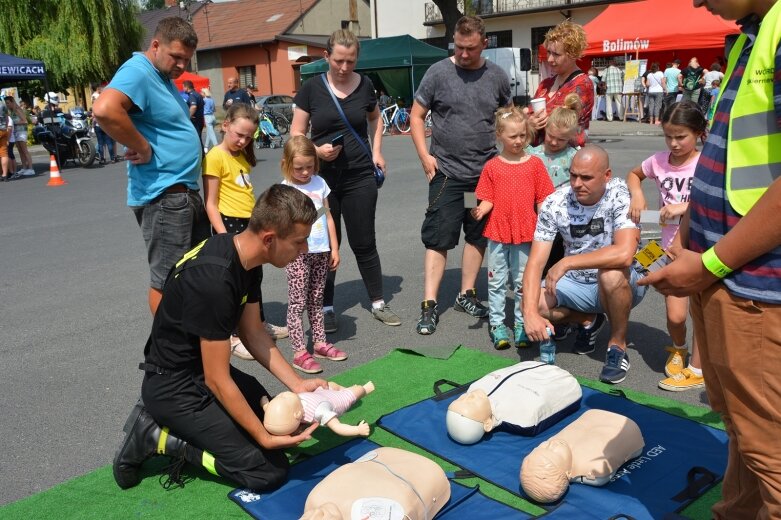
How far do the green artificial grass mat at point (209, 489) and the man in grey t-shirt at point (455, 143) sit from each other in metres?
1.03

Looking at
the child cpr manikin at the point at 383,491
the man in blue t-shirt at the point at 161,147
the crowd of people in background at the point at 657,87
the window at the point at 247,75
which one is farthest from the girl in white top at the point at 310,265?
the window at the point at 247,75

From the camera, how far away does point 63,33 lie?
23312 millimetres

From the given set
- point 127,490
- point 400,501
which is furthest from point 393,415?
point 127,490

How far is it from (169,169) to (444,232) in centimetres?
202

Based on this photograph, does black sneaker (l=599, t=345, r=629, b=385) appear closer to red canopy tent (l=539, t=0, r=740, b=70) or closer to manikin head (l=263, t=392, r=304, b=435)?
manikin head (l=263, t=392, r=304, b=435)

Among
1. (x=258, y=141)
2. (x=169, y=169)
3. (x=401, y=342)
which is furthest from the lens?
(x=258, y=141)

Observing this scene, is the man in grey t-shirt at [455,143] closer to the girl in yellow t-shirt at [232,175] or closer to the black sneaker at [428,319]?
the black sneaker at [428,319]

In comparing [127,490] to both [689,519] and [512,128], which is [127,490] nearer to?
[689,519]

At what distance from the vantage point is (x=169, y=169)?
3.88 metres

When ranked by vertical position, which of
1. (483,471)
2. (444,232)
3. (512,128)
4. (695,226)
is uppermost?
(512,128)

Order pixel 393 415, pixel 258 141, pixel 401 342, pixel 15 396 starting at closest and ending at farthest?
pixel 393 415 → pixel 15 396 → pixel 401 342 → pixel 258 141

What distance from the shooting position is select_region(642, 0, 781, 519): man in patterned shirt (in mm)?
1791

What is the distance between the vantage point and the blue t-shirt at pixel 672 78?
19938mm

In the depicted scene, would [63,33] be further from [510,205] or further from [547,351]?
[547,351]
